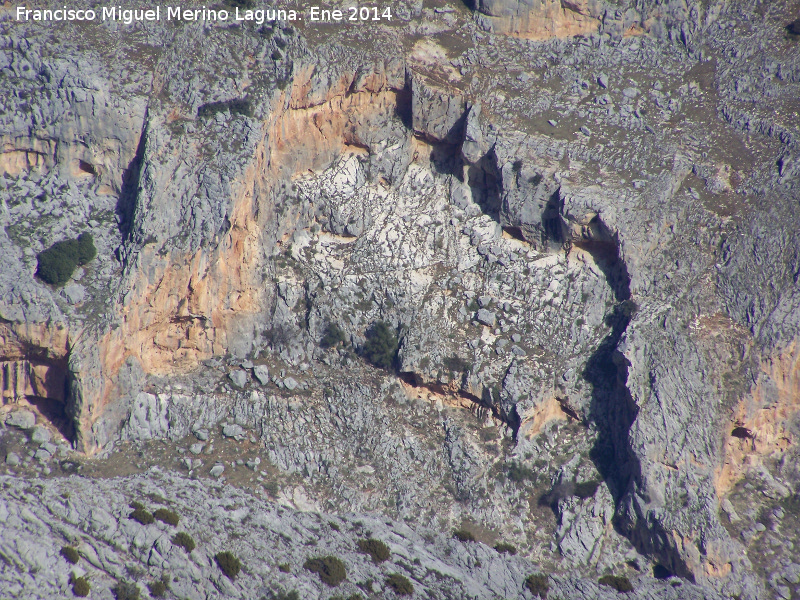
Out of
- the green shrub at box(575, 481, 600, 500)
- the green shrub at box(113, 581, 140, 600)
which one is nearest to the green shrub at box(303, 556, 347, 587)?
the green shrub at box(113, 581, 140, 600)

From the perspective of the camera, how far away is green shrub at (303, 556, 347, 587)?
3603 centimetres

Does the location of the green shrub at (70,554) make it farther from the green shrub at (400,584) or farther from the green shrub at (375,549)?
the green shrub at (400,584)

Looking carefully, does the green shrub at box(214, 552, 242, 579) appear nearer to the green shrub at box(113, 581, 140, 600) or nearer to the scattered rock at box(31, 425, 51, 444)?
the green shrub at box(113, 581, 140, 600)

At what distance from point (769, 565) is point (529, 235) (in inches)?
1014

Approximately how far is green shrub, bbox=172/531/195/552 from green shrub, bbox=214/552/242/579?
56.7 inches

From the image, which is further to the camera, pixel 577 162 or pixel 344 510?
pixel 577 162

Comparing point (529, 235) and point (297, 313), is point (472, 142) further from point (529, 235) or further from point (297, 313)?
point (297, 313)

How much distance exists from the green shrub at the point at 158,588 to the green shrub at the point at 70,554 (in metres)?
3.62

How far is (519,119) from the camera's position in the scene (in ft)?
169

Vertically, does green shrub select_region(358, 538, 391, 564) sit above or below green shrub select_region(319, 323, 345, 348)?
below

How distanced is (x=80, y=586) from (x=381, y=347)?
896 inches

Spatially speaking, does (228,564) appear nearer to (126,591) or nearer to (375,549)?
(126,591)

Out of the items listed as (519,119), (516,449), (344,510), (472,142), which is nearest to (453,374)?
(516,449)

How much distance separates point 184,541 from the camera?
35.2 meters
